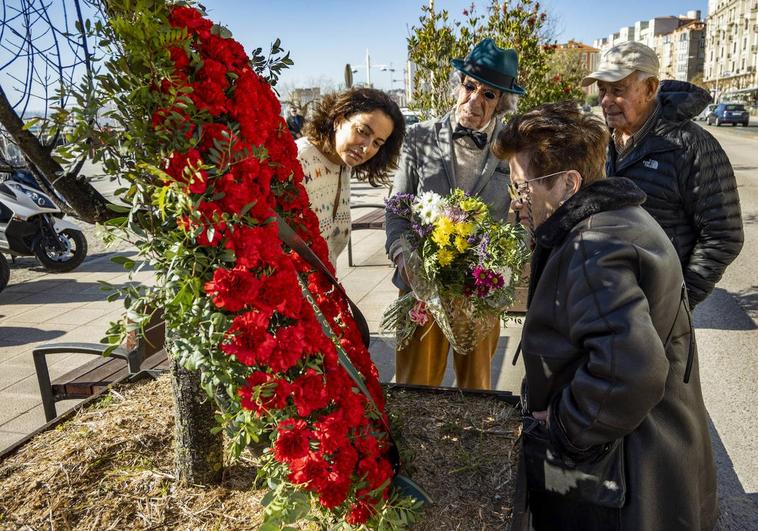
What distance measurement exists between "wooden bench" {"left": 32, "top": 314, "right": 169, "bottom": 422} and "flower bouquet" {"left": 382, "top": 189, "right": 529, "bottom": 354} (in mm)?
1210

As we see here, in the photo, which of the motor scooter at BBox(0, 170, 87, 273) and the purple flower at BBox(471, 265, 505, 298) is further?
the motor scooter at BBox(0, 170, 87, 273)

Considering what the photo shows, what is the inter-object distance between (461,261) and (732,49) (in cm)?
9514

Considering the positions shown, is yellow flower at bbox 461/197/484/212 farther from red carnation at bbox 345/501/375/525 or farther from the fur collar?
red carnation at bbox 345/501/375/525

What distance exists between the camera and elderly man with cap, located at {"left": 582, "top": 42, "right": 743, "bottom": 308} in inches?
98.3

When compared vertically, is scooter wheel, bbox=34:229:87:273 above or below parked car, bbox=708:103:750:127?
below

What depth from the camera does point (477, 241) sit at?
7.52 ft

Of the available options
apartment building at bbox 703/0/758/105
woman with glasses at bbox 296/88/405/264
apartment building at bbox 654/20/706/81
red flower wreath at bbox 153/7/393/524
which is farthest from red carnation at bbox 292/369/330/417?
apartment building at bbox 654/20/706/81

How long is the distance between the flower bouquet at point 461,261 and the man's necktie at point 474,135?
0.60m

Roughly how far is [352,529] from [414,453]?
52 cm

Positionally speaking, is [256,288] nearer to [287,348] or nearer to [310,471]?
[287,348]

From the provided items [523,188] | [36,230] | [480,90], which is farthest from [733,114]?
[523,188]

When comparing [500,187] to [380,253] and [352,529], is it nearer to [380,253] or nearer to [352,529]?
[352,529]

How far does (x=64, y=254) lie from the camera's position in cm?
761

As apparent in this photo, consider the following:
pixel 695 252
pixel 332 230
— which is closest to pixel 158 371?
pixel 332 230
